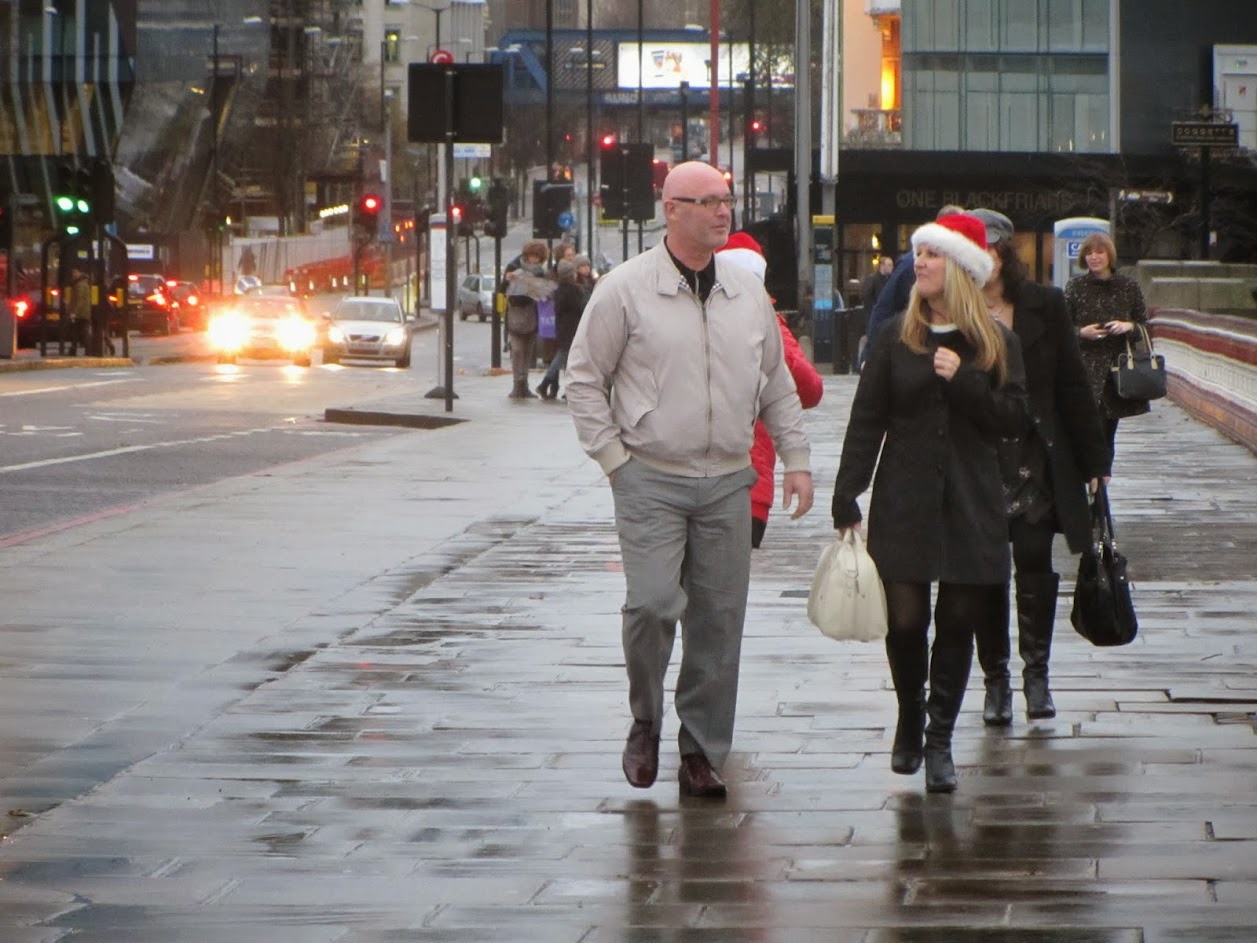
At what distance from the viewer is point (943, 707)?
23.3 feet

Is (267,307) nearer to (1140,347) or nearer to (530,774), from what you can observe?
(1140,347)

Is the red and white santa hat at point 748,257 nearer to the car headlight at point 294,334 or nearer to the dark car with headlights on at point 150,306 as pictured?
the car headlight at point 294,334

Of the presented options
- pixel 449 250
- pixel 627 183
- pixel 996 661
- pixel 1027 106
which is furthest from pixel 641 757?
pixel 1027 106

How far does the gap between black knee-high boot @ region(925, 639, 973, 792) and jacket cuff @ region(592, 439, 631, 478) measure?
3.73 ft

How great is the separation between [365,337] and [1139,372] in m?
37.7

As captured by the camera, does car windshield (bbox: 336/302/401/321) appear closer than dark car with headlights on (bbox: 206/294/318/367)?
No

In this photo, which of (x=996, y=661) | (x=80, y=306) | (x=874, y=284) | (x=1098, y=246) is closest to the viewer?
(x=996, y=661)

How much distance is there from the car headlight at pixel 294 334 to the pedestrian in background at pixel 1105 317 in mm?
37833

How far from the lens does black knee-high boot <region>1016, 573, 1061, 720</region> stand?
8.16 metres

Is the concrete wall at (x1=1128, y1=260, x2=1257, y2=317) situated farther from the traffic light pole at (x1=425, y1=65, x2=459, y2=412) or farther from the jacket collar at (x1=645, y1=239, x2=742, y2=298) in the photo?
the jacket collar at (x1=645, y1=239, x2=742, y2=298)

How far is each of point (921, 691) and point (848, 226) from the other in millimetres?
64714

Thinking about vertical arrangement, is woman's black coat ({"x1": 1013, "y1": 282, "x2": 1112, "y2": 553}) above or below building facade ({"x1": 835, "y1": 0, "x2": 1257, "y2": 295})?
below

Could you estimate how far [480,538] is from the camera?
46.0 feet

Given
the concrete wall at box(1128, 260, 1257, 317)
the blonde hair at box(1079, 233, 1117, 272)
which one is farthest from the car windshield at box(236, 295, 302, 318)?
the blonde hair at box(1079, 233, 1117, 272)
